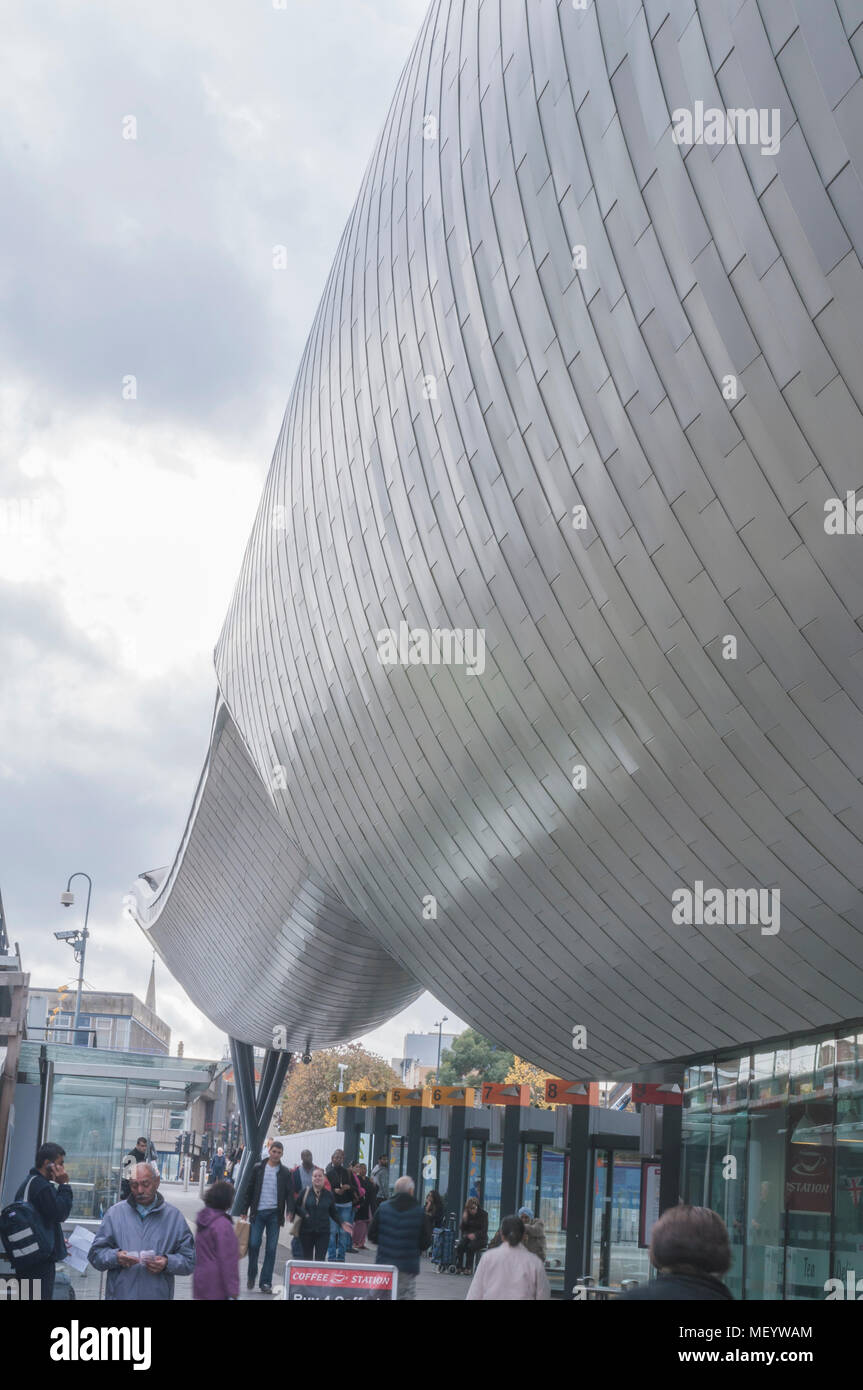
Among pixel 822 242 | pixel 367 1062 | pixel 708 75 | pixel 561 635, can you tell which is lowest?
pixel 367 1062

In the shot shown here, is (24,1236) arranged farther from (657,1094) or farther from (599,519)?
(657,1094)

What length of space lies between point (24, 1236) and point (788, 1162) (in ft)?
23.1

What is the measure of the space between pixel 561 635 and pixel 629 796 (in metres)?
1.57

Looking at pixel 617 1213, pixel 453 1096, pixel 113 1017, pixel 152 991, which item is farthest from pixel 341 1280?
pixel 152 991

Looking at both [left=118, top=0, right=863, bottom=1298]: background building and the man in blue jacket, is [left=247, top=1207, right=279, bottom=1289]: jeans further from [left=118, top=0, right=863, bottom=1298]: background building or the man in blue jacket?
the man in blue jacket

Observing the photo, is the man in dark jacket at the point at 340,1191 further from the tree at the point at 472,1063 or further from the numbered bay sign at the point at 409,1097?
the tree at the point at 472,1063

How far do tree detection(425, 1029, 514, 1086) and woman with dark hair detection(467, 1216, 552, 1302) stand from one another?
6468 centimetres

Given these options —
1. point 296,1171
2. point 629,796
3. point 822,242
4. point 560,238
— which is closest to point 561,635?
point 629,796

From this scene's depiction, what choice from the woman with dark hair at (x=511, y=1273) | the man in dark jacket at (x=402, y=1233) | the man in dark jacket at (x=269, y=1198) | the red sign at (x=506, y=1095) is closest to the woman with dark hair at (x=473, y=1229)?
the red sign at (x=506, y=1095)

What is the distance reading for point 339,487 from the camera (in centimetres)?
1580

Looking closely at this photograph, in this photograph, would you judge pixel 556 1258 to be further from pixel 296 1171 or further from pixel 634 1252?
pixel 296 1171

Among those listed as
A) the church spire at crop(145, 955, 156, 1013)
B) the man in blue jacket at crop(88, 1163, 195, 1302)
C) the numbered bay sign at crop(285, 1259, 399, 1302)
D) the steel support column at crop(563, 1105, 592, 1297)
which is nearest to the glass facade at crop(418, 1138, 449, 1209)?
the steel support column at crop(563, 1105, 592, 1297)

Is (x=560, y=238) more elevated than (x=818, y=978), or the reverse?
(x=560, y=238)

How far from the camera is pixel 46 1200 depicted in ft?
27.0
